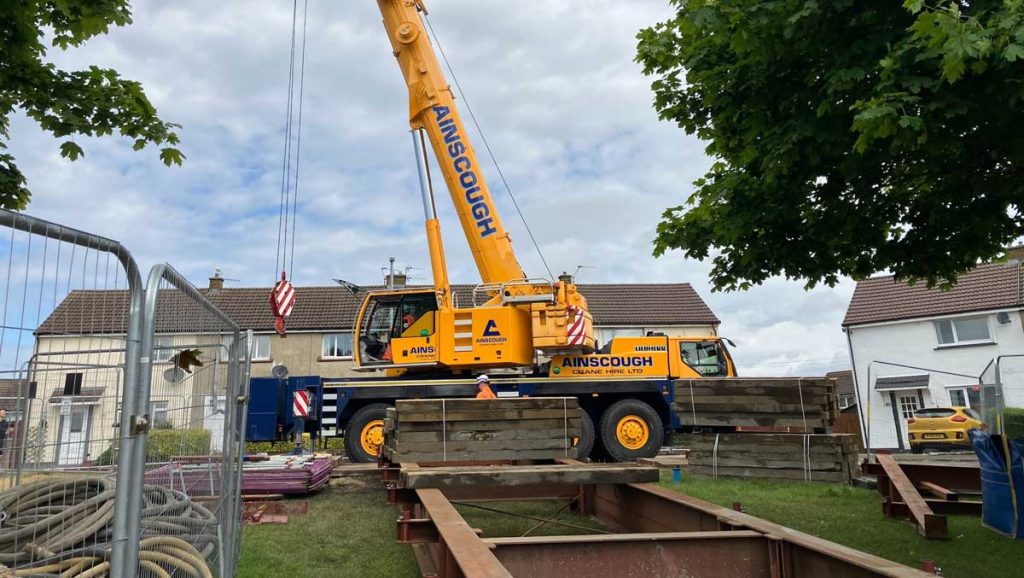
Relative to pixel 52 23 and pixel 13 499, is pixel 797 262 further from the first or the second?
pixel 52 23

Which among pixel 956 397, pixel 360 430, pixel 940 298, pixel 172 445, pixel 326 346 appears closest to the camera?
pixel 172 445

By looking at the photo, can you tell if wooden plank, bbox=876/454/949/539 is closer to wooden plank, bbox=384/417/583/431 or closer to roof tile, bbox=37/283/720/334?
wooden plank, bbox=384/417/583/431

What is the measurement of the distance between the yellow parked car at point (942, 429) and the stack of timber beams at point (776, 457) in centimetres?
981

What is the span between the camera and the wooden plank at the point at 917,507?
6.47 m

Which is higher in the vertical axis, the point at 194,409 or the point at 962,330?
the point at 962,330

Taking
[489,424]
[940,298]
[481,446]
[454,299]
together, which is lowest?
[481,446]

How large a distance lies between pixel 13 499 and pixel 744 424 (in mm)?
9815

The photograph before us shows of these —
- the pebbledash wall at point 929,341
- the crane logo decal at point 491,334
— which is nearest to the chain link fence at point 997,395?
the crane logo decal at point 491,334

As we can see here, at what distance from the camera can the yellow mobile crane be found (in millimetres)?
11312

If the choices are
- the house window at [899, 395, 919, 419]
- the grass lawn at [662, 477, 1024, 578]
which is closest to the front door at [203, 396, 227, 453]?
the grass lawn at [662, 477, 1024, 578]

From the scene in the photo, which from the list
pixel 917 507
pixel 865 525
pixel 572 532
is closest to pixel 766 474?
pixel 865 525

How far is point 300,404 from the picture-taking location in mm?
12547

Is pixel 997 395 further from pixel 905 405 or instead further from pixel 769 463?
pixel 905 405

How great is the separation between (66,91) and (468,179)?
6662mm
